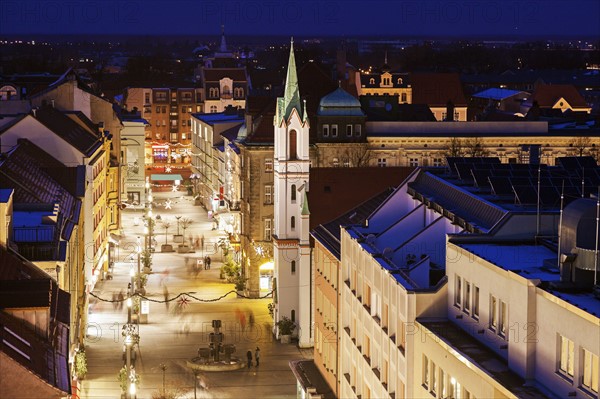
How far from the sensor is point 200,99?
174 m

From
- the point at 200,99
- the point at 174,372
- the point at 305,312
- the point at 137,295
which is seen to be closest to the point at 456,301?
the point at 174,372

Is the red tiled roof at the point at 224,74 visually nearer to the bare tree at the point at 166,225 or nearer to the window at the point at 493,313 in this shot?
the bare tree at the point at 166,225

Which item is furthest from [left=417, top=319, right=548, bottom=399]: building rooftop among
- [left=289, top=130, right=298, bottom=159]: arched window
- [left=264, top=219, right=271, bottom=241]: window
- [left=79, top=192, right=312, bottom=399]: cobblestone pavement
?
[left=264, top=219, right=271, bottom=241]: window

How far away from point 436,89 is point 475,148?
54261 millimetres

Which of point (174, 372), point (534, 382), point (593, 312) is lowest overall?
point (174, 372)

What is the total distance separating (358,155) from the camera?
279 ft

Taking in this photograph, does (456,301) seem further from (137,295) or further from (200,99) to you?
(200,99)

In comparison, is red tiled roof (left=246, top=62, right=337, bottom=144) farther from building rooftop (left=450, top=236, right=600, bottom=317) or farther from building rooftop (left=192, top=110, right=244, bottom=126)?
building rooftop (left=450, top=236, right=600, bottom=317)

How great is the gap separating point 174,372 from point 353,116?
96.2 ft

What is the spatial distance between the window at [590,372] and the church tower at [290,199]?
42554 mm

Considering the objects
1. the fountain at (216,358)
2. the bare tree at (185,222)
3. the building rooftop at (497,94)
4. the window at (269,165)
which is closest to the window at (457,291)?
the fountain at (216,358)

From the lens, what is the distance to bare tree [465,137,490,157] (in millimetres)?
87175

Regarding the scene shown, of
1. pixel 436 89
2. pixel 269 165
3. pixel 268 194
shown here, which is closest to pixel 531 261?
pixel 268 194

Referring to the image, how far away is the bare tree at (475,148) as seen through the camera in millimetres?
87175
